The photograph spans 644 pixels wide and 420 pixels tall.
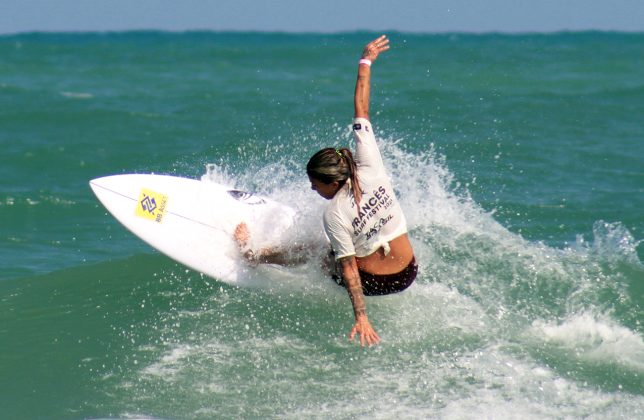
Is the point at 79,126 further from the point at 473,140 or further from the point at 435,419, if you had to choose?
the point at 435,419

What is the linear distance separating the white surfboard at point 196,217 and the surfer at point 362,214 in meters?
1.19

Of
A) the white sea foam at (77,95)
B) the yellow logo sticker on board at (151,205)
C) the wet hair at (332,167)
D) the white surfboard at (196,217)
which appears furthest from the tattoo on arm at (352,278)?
the white sea foam at (77,95)

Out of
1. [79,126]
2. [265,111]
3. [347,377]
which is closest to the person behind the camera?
[347,377]

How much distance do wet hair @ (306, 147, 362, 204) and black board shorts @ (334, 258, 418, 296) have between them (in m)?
0.75

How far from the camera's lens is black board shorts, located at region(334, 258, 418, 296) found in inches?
238

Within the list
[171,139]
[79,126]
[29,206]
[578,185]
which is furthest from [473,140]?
[79,126]

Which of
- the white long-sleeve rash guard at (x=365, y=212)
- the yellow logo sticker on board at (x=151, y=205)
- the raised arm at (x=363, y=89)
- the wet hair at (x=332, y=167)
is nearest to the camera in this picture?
the wet hair at (x=332, y=167)

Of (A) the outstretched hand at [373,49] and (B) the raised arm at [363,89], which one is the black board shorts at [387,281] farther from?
(A) the outstretched hand at [373,49]

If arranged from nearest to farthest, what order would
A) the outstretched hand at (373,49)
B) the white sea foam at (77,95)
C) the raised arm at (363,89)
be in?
1. the raised arm at (363,89)
2. the outstretched hand at (373,49)
3. the white sea foam at (77,95)

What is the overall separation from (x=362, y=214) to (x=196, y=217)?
2135 mm

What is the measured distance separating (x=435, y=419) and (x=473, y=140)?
8530mm

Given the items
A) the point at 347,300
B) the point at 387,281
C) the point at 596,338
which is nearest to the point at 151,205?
the point at 347,300

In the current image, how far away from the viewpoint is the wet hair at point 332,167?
5.51 m

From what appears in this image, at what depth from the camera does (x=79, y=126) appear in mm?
16734
